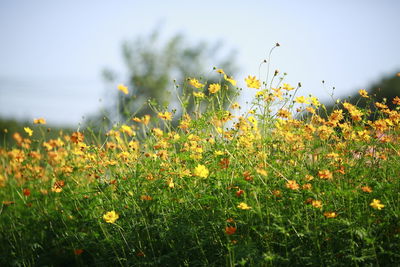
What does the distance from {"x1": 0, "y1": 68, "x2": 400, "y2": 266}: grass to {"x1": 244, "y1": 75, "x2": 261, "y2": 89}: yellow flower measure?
1 centimetres

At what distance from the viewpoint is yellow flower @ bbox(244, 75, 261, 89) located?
3281 mm

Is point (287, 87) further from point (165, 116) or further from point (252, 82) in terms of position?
point (165, 116)

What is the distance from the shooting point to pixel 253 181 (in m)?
2.90

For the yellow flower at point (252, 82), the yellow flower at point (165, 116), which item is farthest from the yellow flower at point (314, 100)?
the yellow flower at point (165, 116)

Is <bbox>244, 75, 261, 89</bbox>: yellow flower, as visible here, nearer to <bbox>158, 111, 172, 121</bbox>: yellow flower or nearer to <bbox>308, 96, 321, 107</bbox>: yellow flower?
<bbox>308, 96, 321, 107</bbox>: yellow flower

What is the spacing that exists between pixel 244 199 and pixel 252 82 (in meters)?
0.94

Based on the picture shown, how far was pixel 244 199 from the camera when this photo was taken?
9.33 ft

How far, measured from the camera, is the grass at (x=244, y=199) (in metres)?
2.61

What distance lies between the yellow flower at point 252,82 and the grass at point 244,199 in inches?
0.4

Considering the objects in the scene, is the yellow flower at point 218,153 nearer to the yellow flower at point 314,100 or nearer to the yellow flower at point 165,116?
the yellow flower at point 165,116

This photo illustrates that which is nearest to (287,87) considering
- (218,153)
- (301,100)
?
(301,100)

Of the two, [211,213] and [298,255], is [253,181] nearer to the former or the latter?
[211,213]


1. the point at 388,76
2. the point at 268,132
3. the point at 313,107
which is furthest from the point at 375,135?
the point at 388,76

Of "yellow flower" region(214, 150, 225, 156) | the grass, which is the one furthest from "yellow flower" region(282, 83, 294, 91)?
"yellow flower" region(214, 150, 225, 156)
